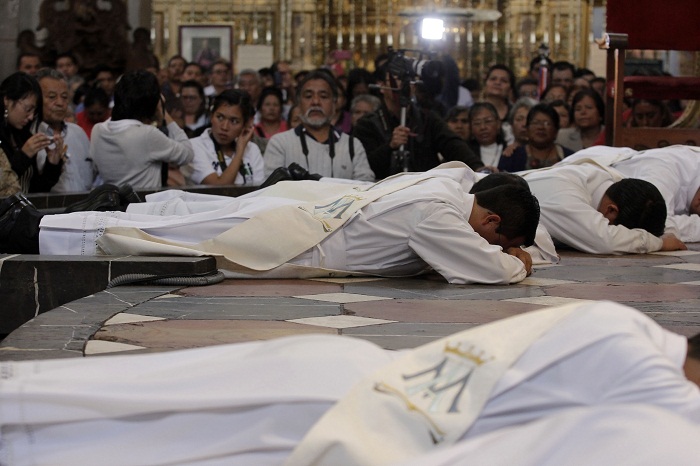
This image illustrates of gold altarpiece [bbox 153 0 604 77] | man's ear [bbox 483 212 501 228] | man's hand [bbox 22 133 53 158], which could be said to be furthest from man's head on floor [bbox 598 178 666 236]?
gold altarpiece [bbox 153 0 604 77]

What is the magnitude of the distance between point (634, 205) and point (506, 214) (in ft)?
4.79

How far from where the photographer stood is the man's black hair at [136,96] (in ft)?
22.9

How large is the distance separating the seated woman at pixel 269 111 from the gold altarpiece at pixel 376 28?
18.0 feet

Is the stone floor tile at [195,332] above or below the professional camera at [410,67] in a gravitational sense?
below

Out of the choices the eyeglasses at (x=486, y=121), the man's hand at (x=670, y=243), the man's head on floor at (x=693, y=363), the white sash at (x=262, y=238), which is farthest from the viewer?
the eyeglasses at (x=486, y=121)

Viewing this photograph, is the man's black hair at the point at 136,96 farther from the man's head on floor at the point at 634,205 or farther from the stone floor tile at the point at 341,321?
the stone floor tile at the point at 341,321

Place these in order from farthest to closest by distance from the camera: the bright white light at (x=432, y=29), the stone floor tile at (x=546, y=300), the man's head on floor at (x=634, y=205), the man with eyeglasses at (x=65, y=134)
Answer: the bright white light at (x=432, y=29)
the man with eyeglasses at (x=65, y=134)
the man's head on floor at (x=634, y=205)
the stone floor tile at (x=546, y=300)

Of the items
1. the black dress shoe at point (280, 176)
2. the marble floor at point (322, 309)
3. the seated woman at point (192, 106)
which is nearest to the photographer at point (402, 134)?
the black dress shoe at point (280, 176)

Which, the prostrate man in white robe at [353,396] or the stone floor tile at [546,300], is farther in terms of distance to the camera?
the stone floor tile at [546,300]

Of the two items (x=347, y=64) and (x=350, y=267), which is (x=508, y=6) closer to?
(x=347, y=64)

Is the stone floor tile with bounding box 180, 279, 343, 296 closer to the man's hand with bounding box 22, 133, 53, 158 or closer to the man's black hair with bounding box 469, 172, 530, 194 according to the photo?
the man's black hair with bounding box 469, 172, 530, 194

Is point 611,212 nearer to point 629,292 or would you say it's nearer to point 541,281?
point 541,281

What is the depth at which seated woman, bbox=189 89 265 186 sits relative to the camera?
7609 mm

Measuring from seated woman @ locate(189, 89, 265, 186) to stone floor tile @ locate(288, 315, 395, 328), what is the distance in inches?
152
